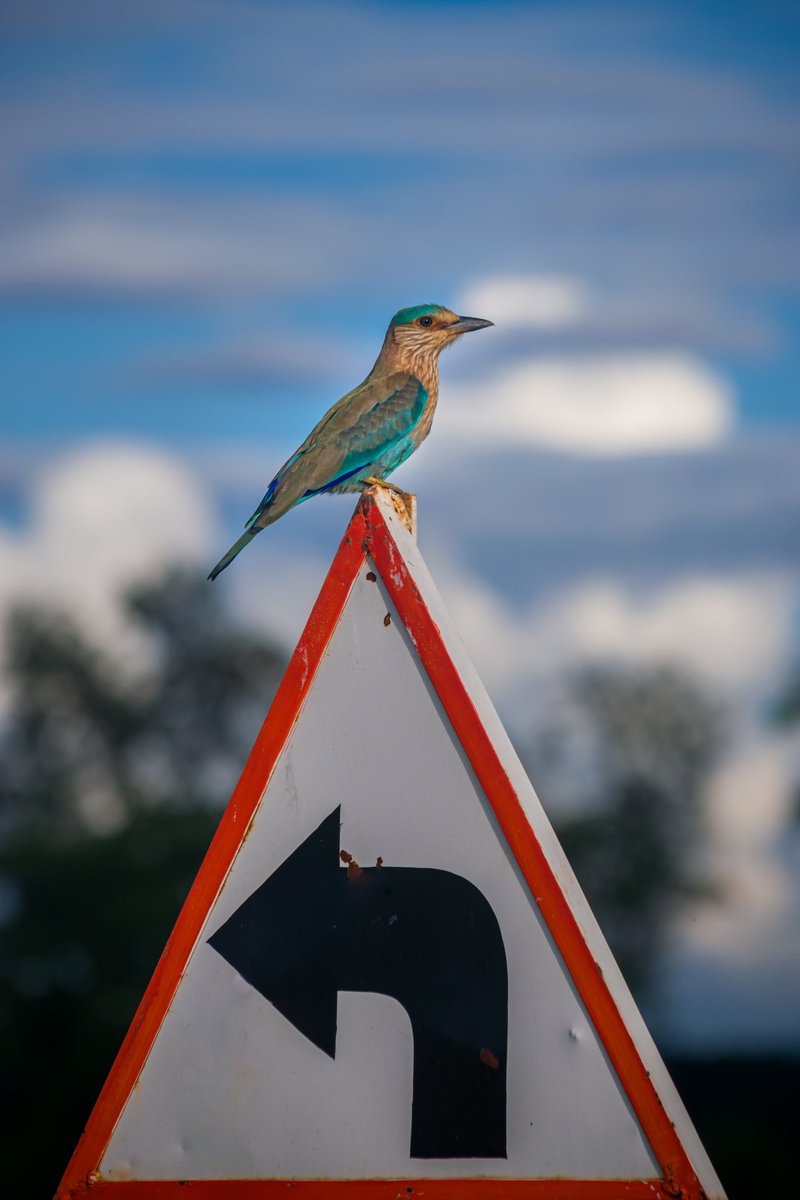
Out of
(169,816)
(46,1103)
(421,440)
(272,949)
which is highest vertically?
(169,816)

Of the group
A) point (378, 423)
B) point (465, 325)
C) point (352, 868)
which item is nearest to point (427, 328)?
point (465, 325)

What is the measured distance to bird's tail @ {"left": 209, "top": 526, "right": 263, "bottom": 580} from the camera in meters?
4.66

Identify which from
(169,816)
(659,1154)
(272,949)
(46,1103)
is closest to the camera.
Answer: (659,1154)

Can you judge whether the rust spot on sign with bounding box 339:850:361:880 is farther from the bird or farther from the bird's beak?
the bird's beak

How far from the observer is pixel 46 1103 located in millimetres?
25109

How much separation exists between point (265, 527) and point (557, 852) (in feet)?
7.62

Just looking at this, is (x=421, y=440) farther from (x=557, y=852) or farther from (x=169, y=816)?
(x=169, y=816)

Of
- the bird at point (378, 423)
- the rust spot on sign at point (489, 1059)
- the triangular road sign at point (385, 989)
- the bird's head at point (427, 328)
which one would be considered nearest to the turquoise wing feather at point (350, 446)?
the bird at point (378, 423)

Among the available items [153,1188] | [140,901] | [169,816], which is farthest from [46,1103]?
[153,1188]

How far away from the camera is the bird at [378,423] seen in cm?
514

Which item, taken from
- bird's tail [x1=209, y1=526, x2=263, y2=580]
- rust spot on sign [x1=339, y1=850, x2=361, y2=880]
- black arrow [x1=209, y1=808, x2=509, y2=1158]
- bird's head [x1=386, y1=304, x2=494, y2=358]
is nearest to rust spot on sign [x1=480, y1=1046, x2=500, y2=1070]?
black arrow [x1=209, y1=808, x2=509, y2=1158]

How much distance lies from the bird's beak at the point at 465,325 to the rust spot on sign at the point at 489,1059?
4.45m

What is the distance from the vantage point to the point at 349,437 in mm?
5398

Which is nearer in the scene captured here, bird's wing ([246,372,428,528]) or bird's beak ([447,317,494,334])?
bird's wing ([246,372,428,528])
